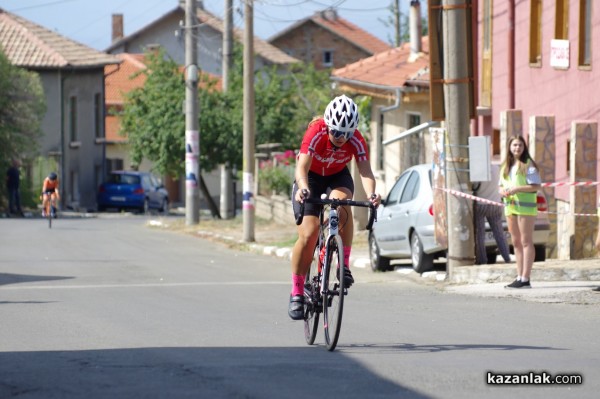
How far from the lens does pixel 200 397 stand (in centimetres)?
733

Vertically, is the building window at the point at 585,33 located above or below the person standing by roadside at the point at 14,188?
above

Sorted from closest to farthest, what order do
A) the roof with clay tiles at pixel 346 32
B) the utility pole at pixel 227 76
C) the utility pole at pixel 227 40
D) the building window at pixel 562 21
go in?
the building window at pixel 562 21 < the utility pole at pixel 227 40 < the utility pole at pixel 227 76 < the roof with clay tiles at pixel 346 32

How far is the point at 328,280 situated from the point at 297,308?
52cm

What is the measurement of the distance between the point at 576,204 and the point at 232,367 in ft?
32.1

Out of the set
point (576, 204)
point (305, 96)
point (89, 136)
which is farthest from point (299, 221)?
point (89, 136)

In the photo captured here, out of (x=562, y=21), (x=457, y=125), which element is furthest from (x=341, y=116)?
(x=562, y=21)

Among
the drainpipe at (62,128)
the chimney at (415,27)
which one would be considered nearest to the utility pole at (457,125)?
the chimney at (415,27)

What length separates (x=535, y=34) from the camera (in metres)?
24.1

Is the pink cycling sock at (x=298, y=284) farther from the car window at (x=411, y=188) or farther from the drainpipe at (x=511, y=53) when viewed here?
the drainpipe at (x=511, y=53)

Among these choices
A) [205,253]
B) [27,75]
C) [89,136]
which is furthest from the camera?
[89,136]

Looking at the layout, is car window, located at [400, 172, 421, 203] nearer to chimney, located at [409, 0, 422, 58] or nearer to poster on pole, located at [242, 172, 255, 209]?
poster on pole, located at [242, 172, 255, 209]

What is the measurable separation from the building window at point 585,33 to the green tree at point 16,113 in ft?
99.0

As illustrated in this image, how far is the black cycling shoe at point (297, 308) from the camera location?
32.8 ft

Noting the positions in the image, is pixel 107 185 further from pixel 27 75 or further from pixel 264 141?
pixel 264 141
